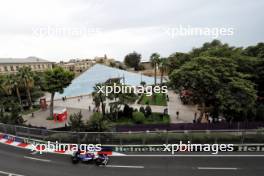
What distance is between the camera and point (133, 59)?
10481 centimetres

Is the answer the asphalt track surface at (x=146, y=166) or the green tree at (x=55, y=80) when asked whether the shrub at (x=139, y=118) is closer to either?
the asphalt track surface at (x=146, y=166)

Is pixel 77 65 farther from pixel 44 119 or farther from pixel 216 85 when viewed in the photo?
pixel 216 85

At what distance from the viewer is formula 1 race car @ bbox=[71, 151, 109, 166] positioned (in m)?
15.0

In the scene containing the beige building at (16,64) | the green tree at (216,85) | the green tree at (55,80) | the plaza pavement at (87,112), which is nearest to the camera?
the green tree at (216,85)

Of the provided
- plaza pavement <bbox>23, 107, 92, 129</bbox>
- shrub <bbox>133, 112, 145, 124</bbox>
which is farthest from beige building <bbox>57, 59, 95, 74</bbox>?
→ shrub <bbox>133, 112, 145, 124</bbox>

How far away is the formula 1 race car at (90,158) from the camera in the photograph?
15.0 meters

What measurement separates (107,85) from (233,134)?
59.3 feet

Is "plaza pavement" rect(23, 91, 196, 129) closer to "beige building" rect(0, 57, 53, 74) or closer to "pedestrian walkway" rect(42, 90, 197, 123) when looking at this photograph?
"pedestrian walkway" rect(42, 90, 197, 123)

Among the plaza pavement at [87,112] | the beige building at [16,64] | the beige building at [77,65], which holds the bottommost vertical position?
the plaza pavement at [87,112]

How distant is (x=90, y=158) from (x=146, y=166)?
4137 millimetres

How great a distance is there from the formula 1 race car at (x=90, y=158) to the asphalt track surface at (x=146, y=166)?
350mm

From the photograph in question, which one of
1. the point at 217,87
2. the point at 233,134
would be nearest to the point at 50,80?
the point at 217,87

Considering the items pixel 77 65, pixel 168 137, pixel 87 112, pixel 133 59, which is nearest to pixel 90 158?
pixel 168 137

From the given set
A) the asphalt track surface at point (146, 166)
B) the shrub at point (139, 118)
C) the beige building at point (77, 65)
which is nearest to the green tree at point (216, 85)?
the shrub at point (139, 118)
